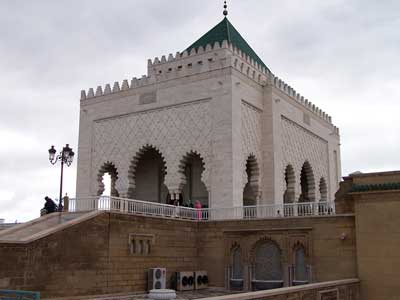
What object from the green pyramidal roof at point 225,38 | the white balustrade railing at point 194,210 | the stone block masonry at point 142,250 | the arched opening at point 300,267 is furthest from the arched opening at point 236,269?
the green pyramidal roof at point 225,38

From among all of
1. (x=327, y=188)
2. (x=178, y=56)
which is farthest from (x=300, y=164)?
(x=178, y=56)

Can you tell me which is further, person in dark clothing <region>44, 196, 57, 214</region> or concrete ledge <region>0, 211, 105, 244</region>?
person in dark clothing <region>44, 196, 57, 214</region>

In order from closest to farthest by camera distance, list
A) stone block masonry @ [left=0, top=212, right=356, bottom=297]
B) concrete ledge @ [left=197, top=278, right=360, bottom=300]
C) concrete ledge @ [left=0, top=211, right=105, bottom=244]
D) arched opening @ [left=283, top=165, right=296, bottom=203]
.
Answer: concrete ledge @ [left=197, top=278, right=360, bottom=300], concrete ledge @ [left=0, top=211, right=105, bottom=244], stone block masonry @ [left=0, top=212, right=356, bottom=297], arched opening @ [left=283, top=165, right=296, bottom=203]

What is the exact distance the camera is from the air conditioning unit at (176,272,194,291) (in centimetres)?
1302

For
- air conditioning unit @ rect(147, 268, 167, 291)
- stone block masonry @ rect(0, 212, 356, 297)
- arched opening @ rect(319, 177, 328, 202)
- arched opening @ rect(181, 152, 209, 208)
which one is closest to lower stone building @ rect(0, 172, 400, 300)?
stone block masonry @ rect(0, 212, 356, 297)

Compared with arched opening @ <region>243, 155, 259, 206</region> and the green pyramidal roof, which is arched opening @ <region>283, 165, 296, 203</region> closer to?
arched opening @ <region>243, 155, 259, 206</region>

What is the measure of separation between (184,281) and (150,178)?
700 centimetres

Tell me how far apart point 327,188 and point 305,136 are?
3193 mm

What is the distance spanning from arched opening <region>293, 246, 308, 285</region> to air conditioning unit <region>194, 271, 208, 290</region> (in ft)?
8.02

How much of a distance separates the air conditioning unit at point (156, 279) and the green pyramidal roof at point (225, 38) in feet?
32.9

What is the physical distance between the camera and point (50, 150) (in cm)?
1296

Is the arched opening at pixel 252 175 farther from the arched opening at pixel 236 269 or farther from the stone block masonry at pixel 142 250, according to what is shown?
the arched opening at pixel 236 269

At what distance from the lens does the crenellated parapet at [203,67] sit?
56.3 ft

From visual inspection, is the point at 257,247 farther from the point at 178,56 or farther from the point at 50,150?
the point at 178,56
